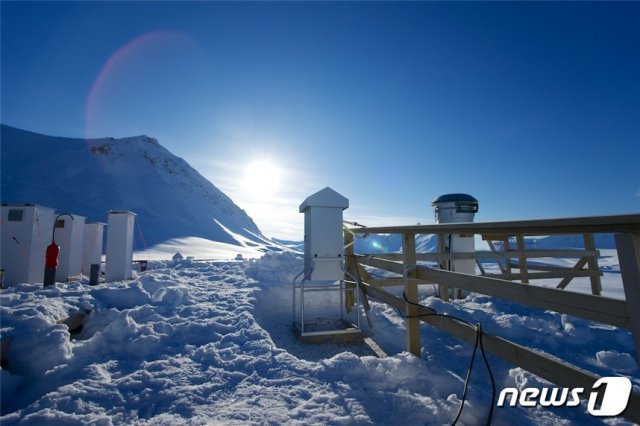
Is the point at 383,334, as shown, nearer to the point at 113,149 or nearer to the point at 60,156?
the point at 60,156

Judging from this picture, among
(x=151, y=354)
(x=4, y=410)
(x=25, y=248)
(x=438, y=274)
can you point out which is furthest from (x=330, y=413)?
(x=25, y=248)

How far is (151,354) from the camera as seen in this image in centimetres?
391

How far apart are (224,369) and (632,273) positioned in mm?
3911

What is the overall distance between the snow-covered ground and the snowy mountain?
88.9 feet

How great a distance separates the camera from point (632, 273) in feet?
6.06

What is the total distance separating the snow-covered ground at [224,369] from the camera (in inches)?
107

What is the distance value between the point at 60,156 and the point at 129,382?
5943 centimetres

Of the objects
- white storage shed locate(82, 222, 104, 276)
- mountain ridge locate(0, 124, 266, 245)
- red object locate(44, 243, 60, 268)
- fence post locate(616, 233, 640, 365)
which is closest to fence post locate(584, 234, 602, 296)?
fence post locate(616, 233, 640, 365)

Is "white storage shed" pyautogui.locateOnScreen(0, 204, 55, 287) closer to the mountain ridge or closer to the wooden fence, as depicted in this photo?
the wooden fence

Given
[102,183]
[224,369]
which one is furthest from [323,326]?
[102,183]

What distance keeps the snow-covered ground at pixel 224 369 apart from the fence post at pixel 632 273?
1514mm

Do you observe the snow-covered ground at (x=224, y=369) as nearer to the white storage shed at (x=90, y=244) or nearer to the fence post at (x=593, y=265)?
the fence post at (x=593, y=265)

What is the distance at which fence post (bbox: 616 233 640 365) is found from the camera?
71.1 inches

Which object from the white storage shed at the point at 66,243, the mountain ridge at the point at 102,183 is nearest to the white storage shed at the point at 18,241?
the white storage shed at the point at 66,243
